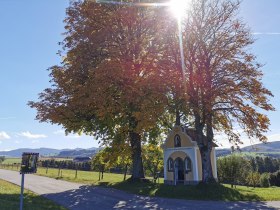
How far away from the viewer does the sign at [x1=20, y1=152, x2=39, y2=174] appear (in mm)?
12438

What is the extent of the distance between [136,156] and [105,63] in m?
12.1

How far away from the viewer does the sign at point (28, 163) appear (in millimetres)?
12438

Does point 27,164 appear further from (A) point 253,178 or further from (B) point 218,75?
(A) point 253,178

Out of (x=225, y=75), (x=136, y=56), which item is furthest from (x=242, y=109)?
(x=136, y=56)

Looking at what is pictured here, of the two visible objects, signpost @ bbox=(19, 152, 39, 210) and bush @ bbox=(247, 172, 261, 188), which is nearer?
signpost @ bbox=(19, 152, 39, 210)

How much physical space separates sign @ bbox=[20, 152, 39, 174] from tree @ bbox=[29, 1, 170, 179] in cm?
1553

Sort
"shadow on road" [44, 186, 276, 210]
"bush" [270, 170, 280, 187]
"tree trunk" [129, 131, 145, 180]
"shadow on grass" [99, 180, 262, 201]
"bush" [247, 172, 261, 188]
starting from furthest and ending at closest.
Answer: "bush" [270, 170, 280, 187] → "bush" [247, 172, 261, 188] → "tree trunk" [129, 131, 145, 180] → "shadow on grass" [99, 180, 262, 201] → "shadow on road" [44, 186, 276, 210]

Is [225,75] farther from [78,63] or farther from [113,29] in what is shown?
[78,63]

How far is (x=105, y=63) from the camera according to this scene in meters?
27.7

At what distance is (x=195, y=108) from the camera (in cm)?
2606

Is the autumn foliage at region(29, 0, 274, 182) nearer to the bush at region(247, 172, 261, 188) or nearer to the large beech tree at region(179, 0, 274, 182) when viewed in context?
the large beech tree at region(179, 0, 274, 182)

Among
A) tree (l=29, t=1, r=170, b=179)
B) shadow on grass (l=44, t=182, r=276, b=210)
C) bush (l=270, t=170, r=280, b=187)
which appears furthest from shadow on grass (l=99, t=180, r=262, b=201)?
bush (l=270, t=170, r=280, b=187)

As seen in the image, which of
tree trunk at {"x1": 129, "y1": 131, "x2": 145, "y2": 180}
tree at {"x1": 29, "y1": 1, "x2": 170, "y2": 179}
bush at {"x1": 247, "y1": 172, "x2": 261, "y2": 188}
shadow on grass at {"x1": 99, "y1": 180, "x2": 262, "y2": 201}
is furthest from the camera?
bush at {"x1": 247, "y1": 172, "x2": 261, "y2": 188}

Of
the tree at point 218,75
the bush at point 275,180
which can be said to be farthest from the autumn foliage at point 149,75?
the bush at point 275,180
